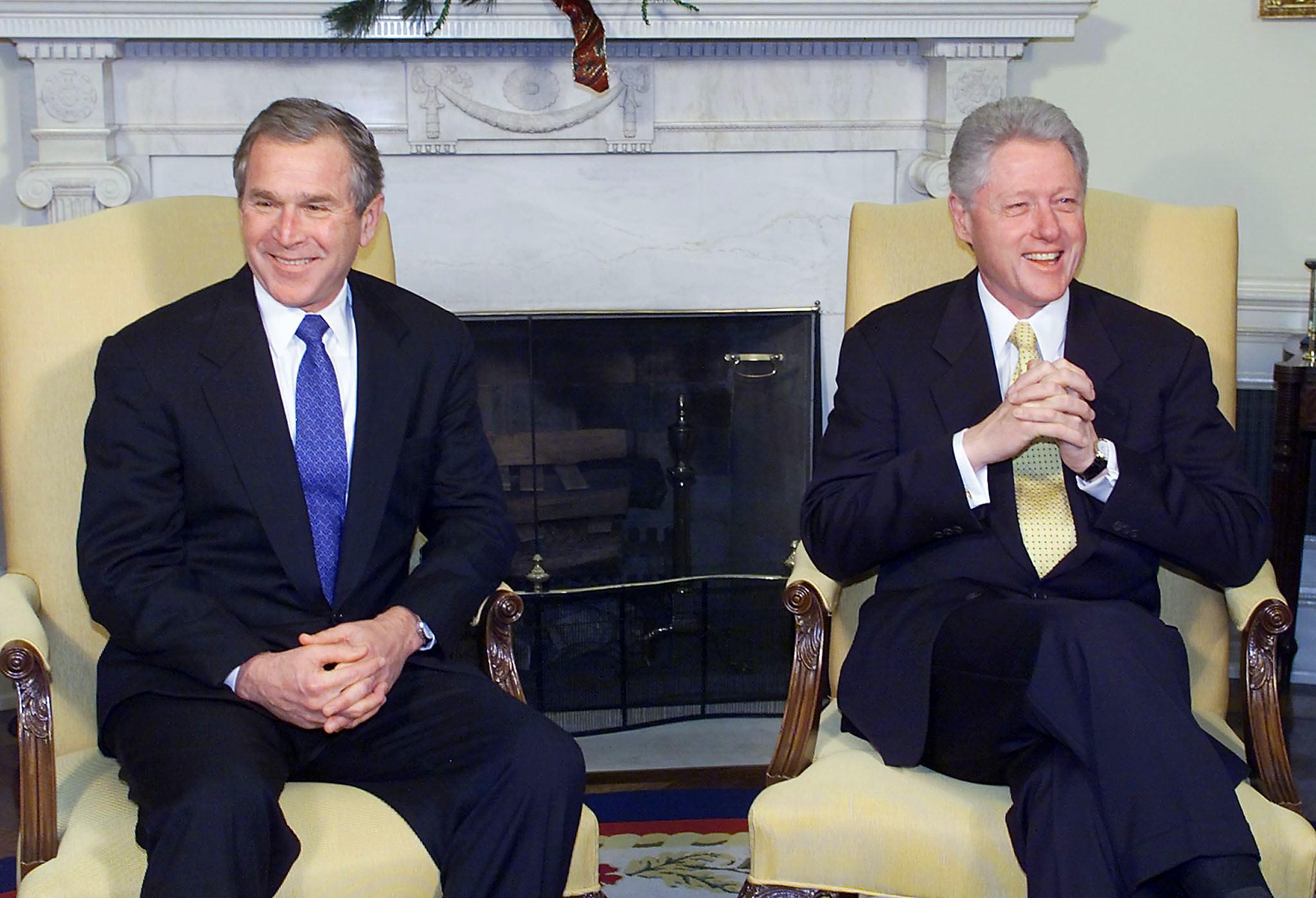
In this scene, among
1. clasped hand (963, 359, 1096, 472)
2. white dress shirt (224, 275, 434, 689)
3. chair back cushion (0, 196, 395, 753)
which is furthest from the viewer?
chair back cushion (0, 196, 395, 753)

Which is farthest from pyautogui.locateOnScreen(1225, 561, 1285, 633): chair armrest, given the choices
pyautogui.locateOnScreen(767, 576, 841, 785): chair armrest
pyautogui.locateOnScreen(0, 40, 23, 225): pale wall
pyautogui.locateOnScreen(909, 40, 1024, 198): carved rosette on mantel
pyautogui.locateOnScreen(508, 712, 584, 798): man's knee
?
pyautogui.locateOnScreen(0, 40, 23, 225): pale wall

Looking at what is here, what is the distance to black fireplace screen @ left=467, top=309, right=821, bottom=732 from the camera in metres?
3.45

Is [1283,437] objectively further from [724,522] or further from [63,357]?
[63,357]

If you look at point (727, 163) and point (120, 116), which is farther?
point (727, 163)

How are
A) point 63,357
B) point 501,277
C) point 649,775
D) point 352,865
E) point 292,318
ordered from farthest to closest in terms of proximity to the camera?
point 501,277
point 649,775
point 63,357
point 292,318
point 352,865

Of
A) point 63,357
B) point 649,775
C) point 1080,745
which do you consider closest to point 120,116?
point 63,357

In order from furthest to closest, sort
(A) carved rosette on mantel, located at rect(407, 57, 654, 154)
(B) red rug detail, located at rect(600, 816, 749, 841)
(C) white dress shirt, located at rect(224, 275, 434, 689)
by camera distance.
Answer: (A) carved rosette on mantel, located at rect(407, 57, 654, 154) → (B) red rug detail, located at rect(600, 816, 749, 841) → (C) white dress shirt, located at rect(224, 275, 434, 689)

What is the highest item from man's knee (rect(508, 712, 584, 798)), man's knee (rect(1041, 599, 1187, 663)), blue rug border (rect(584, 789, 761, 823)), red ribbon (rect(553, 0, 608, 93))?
red ribbon (rect(553, 0, 608, 93))

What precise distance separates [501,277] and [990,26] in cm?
122

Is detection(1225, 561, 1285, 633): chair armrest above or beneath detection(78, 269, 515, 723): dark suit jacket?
beneath

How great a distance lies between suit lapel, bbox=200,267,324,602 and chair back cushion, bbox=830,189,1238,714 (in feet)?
2.83

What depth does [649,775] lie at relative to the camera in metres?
3.10

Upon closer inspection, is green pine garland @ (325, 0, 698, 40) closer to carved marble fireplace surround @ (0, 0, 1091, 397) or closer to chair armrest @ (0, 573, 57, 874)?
carved marble fireplace surround @ (0, 0, 1091, 397)

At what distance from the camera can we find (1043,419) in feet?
6.08
